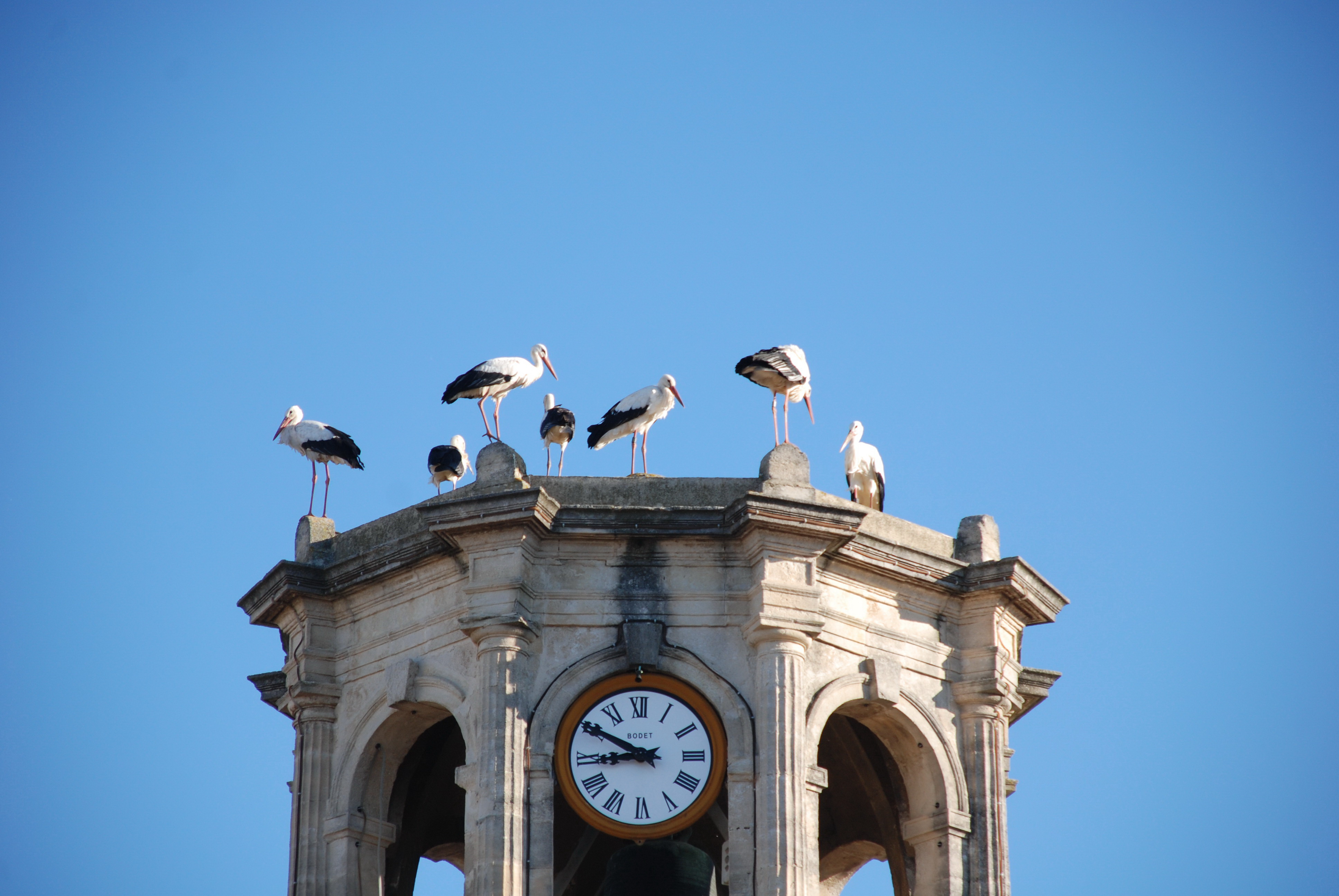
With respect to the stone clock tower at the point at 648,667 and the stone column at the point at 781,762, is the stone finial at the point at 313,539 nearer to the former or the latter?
the stone clock tower at the point at 648,667

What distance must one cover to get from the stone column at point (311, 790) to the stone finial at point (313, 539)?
168 centimetres

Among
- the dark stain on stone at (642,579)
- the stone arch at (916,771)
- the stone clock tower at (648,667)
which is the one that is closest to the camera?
the stone clock tower at (648,667)

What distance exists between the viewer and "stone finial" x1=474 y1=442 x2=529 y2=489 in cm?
3262

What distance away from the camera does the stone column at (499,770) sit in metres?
31.0

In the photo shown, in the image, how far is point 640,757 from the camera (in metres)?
32.1

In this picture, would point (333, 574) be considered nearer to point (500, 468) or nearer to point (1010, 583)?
point (500, 468)

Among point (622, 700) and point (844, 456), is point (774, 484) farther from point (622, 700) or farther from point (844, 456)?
point (844, 456)

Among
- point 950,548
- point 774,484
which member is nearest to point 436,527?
point 774,484

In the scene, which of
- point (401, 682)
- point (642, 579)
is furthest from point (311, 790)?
point (642, 579)

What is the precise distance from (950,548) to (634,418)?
432 cm

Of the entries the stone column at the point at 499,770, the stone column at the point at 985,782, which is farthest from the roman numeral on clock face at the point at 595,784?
the stone column at the point at 985,782

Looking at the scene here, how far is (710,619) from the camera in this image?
1278 inches

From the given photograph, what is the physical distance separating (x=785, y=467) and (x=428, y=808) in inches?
262

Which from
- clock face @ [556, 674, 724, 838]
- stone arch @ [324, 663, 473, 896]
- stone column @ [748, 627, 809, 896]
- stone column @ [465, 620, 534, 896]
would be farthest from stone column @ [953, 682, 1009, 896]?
stone arch @ [324, 663, 473, 896]
